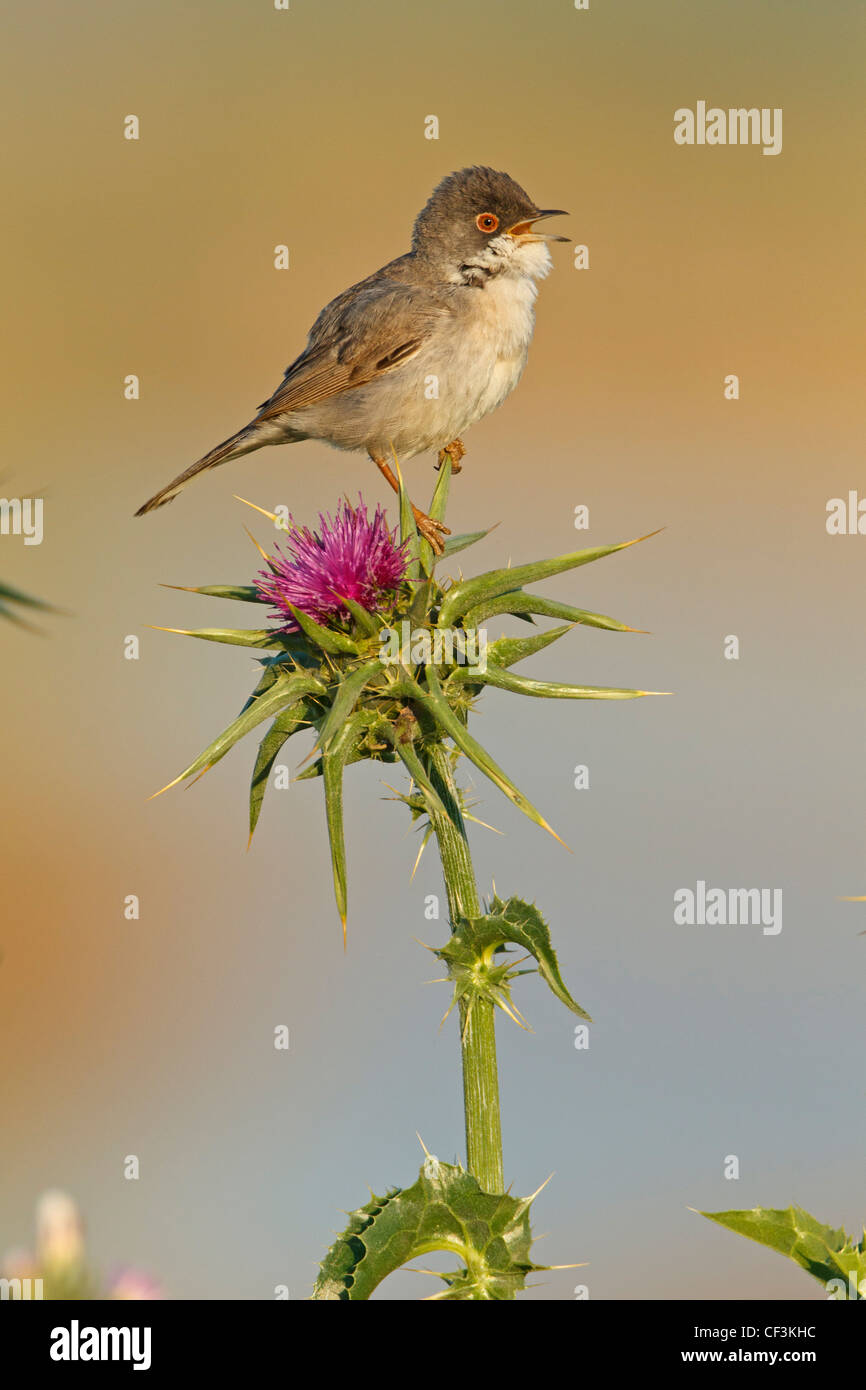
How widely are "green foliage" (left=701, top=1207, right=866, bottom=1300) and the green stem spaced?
2.06ft

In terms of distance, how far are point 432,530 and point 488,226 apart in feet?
7.91

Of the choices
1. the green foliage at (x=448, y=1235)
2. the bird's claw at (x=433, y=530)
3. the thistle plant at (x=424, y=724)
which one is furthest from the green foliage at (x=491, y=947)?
the bird's claw at (x=433, y=530)

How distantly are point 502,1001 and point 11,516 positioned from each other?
6.53ft

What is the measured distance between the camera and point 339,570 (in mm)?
4125

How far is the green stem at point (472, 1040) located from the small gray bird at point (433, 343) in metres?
2.47

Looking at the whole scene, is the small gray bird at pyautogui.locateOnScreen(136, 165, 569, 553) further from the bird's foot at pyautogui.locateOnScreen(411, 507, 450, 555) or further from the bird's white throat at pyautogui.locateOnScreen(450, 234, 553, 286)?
the bird's foot at pyautogui.locateOnScreen(411, 507, 450, 555)

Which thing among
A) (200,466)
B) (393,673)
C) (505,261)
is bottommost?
(393,673)

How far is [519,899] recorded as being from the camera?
3648 mm

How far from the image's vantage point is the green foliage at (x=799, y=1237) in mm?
3297

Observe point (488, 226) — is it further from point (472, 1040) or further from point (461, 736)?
point (472, 1040)

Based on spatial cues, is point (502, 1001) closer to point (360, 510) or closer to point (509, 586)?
point (509, 586)

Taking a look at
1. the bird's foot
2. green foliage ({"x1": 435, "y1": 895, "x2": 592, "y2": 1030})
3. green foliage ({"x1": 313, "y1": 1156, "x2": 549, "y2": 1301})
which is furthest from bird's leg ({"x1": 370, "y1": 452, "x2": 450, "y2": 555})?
green foliage ({"x1": 313, "y1": 1156, "x2": 549, "y2": 1301})

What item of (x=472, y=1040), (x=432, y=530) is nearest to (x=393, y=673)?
(x=432, y=530)

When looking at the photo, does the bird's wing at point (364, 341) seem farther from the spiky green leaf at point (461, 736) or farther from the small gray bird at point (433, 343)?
the spiky green leaf at point (461, 736)
